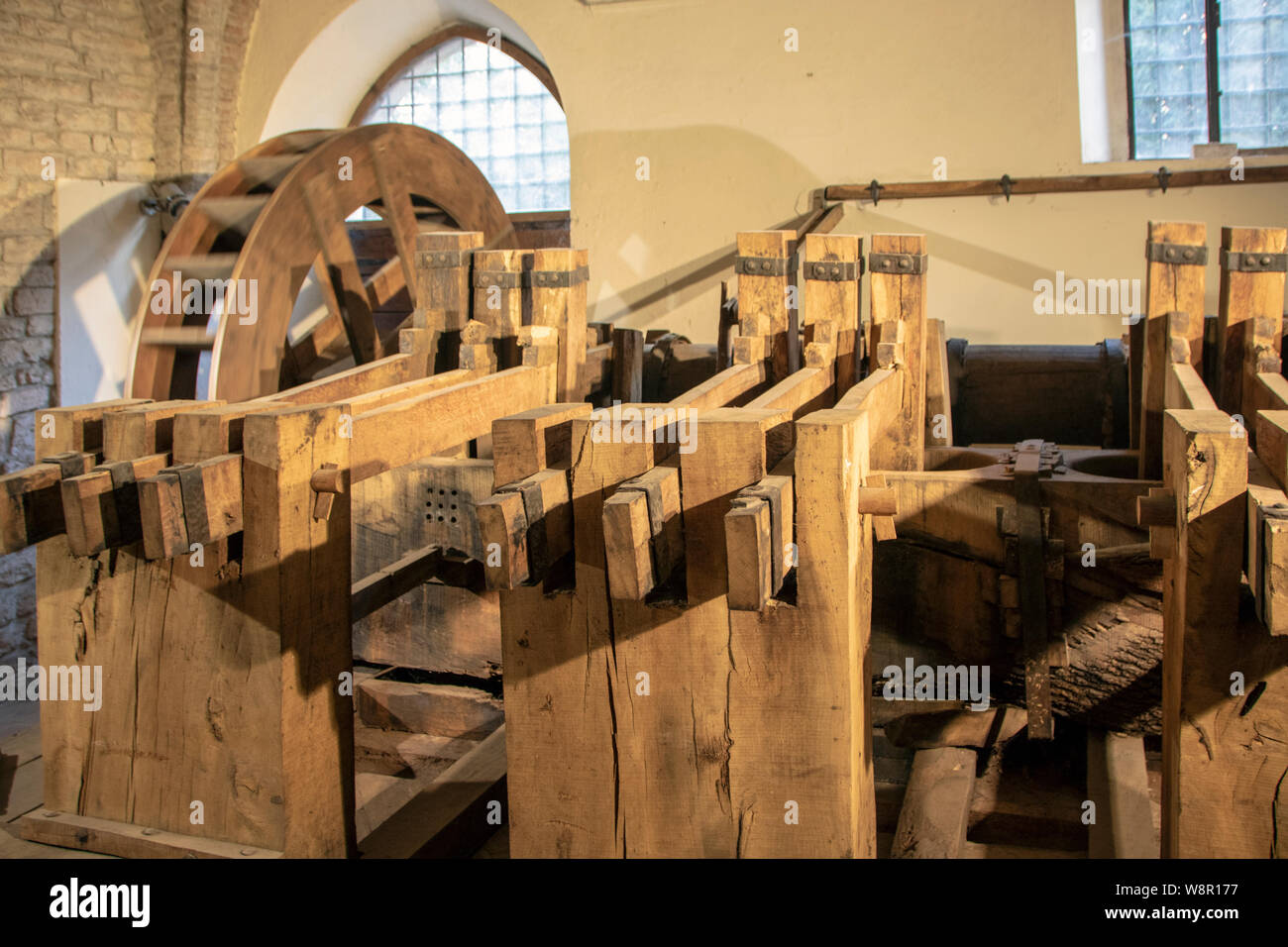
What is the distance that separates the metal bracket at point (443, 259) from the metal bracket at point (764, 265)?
2.91ft

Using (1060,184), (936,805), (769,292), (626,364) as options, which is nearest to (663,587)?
(936,805)

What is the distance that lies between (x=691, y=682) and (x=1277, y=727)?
38.3 inches

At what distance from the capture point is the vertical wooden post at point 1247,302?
275cm

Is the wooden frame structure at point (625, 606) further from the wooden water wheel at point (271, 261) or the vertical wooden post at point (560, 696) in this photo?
the wooden water wheel at point (271, 261)

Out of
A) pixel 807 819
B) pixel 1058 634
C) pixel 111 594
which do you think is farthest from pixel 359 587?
pixel 1058 634

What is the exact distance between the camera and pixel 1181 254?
2.91m

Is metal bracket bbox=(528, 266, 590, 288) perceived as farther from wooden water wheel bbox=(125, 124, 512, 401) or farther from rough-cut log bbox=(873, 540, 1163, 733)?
wooden water wheel bbox=(125, 124, 512, 401)

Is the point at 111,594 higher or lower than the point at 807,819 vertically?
higher

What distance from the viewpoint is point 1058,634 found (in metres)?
2.69

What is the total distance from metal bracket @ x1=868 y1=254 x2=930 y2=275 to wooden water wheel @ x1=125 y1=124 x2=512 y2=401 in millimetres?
2549

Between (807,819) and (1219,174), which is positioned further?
(1219,174)

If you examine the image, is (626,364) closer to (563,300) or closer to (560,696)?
(563,300)

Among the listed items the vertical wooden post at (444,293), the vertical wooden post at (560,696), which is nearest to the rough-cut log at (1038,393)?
the vertical wooden post at (444,293)
